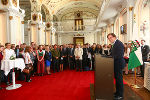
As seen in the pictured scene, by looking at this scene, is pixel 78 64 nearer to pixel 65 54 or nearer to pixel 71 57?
pixel 71 57

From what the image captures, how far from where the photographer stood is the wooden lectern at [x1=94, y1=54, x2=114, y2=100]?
2.92 metres

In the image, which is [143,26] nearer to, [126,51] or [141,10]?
[141,10]

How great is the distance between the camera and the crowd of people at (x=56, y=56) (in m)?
5.51

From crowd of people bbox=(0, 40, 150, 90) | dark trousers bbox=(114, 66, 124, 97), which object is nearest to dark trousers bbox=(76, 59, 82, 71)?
Answer: crowd of people bbox=(0, 40, 150, 90)

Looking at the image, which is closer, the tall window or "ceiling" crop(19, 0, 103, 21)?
"ceiling" crop(19, 0, 103, 21)

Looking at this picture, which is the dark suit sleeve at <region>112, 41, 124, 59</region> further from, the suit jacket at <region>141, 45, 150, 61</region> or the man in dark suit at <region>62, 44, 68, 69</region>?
the man in dark suit at <region>62, 44, 68, 69</region>

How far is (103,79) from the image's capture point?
2.95 m

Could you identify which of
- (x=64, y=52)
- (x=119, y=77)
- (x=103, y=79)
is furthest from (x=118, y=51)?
(x=64, y=52)

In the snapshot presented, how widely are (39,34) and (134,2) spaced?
30.8 ft

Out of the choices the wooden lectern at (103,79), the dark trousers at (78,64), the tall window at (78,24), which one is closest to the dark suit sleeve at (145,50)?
the dark trousers at (78,64)

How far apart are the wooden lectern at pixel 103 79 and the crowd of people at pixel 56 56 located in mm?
3605

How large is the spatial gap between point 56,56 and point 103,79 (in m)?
4.76

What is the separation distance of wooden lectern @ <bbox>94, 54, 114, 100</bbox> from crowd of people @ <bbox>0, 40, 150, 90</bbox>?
142 inches

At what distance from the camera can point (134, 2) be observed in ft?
22.3
